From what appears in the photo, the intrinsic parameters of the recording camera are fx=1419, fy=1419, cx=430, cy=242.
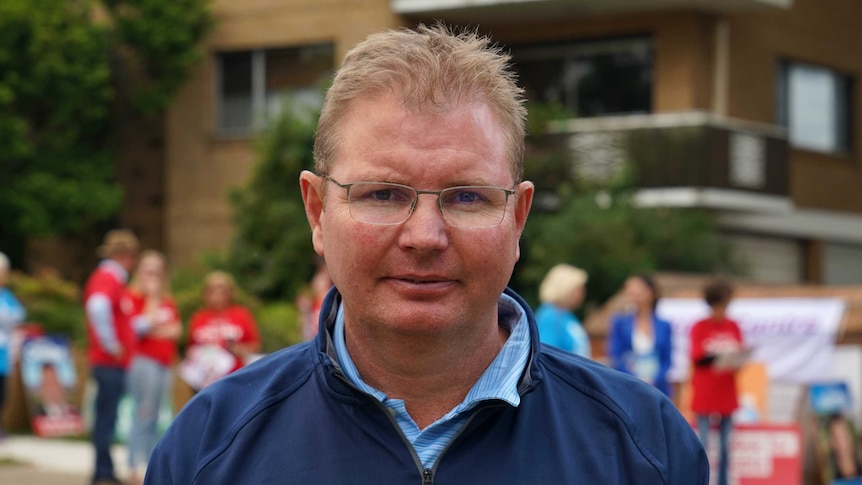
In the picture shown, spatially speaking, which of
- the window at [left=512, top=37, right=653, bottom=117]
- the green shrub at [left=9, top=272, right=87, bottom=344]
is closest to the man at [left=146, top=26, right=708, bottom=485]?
the green shrub at [left=9, top=272, right=87, bottom=344]

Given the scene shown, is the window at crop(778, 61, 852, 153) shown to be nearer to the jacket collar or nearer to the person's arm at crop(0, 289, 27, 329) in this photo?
the person's arm at crop(0, 289, 27, 329)

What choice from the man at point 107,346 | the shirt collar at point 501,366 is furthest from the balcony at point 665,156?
the shirt collar at point 501,366

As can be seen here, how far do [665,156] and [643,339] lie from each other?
1129cm

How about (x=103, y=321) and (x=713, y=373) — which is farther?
(x=713, y=373)

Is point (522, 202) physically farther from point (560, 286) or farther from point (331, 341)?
point (560, 286)


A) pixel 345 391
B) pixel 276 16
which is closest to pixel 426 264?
pixel 345 391

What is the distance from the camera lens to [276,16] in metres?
25.0

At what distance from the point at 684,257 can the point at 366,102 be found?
18286mm

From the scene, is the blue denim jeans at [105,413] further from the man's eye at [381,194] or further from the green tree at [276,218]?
the green tree at [276,218]

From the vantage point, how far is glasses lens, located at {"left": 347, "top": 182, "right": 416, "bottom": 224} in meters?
2.44

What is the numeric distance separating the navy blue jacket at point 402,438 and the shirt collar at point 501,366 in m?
0.02

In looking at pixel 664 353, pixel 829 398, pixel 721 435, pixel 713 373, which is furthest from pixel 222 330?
pixel 829 398

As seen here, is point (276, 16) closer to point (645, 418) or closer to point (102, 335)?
point (102, 335)

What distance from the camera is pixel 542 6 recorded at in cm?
2272
